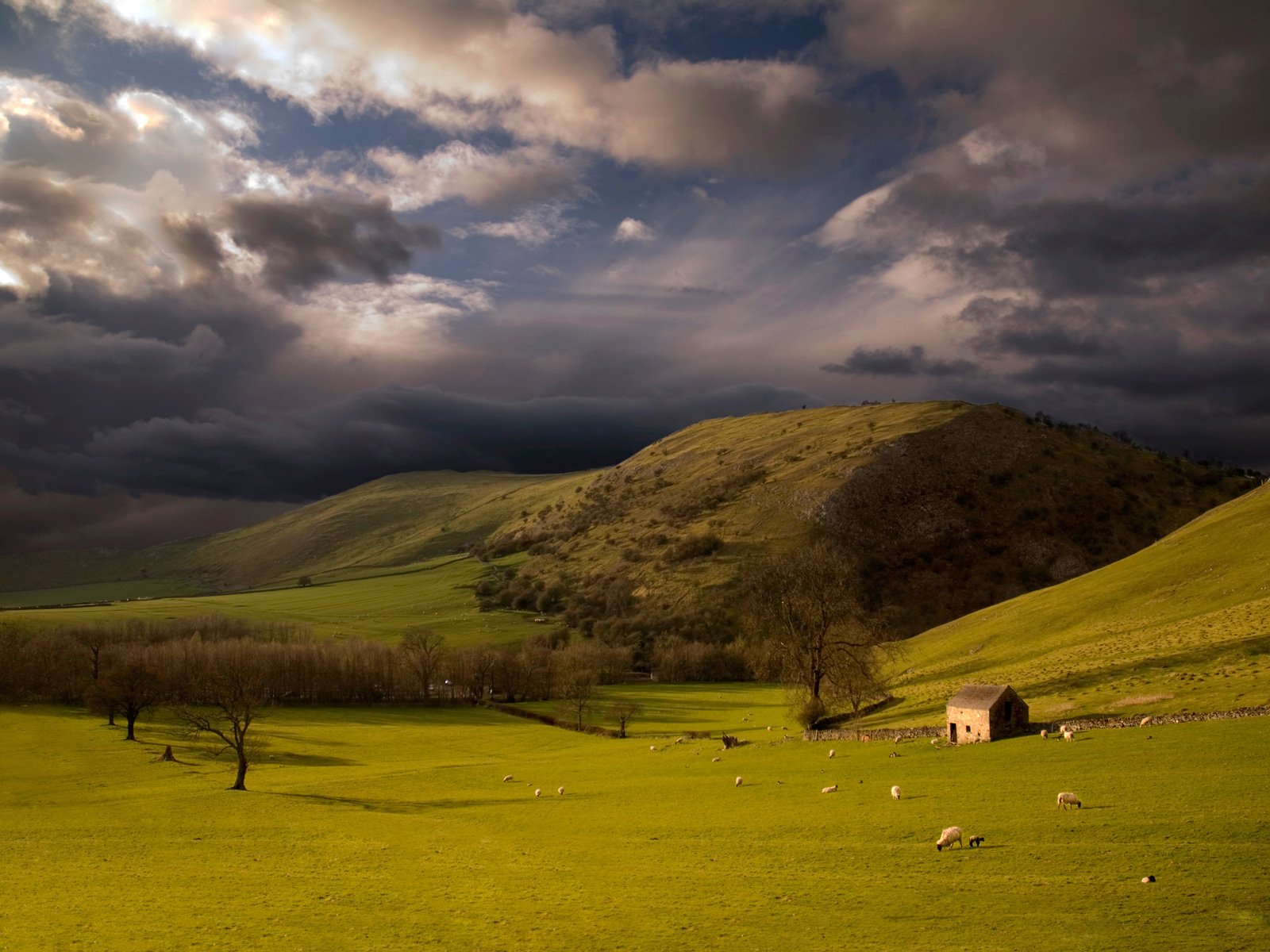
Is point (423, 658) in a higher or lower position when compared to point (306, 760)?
higher

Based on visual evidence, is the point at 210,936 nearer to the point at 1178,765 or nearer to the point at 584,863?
the point at 584,863

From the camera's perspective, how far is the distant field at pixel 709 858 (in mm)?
23703

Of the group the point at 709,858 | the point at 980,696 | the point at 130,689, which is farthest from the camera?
the point at 130,689

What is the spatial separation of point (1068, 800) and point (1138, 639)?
44288 millimetres

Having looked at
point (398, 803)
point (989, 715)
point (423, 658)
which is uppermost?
point (989, 715)

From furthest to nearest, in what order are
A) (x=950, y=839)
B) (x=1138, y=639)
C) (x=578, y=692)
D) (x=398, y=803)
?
(x=578, y=692) → (x=1138, y=639) → (x=398, y=803) → (x=950, y=839)

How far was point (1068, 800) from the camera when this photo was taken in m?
32.7

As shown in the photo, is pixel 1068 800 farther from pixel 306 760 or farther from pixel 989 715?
pixel 306 760

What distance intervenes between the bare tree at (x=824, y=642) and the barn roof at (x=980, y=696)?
60.3 feet

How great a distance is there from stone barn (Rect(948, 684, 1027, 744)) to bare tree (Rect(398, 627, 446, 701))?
116687 millimetres

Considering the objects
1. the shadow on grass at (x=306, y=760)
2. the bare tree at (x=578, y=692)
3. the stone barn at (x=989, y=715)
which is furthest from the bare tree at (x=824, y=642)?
the shadow on grass at (x=306, y=760)

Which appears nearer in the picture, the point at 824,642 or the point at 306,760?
the point at 824,642

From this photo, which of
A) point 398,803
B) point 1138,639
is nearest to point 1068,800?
point 398,803

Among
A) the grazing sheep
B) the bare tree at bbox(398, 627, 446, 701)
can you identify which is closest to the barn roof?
the grazing sheep
